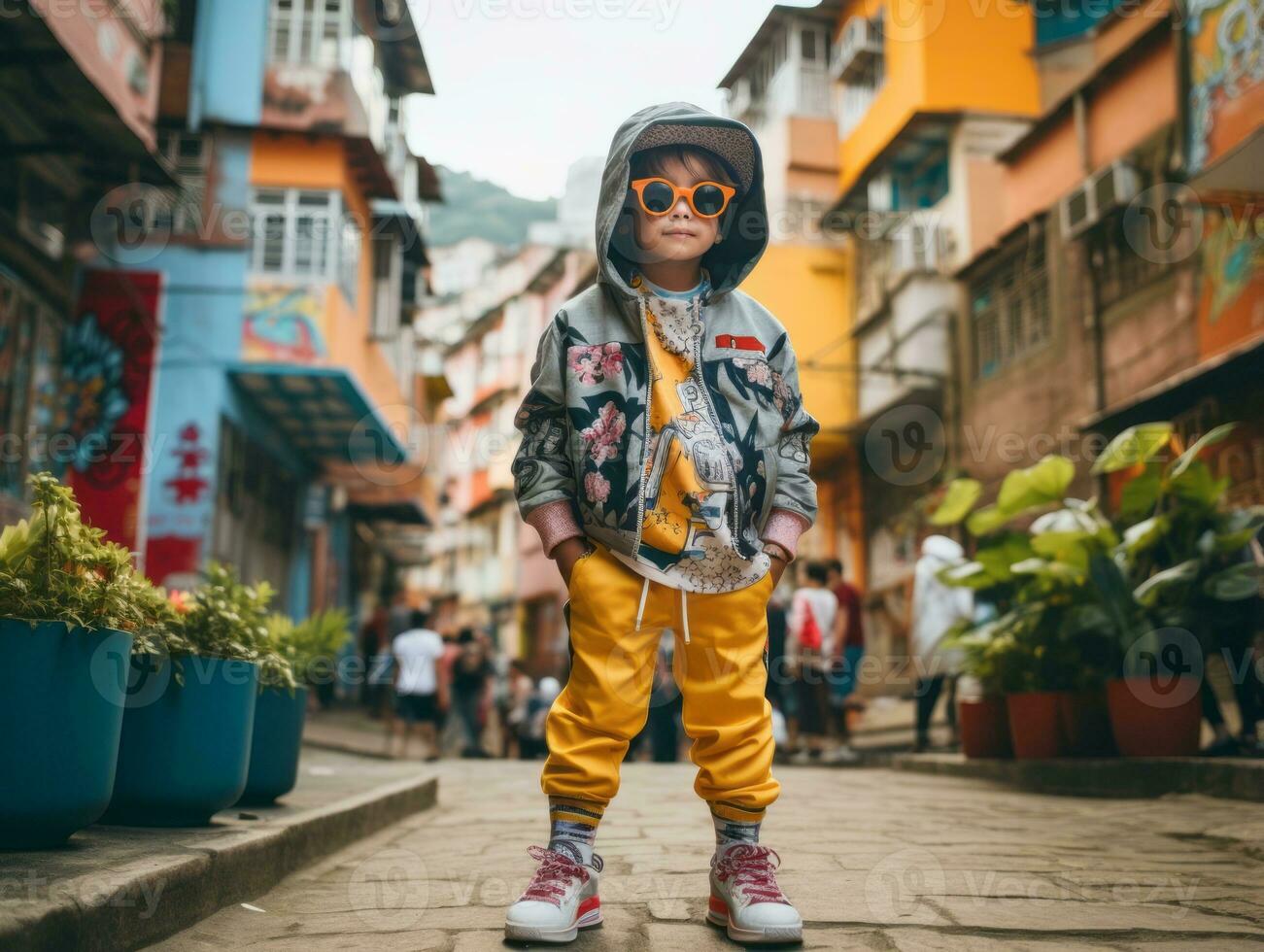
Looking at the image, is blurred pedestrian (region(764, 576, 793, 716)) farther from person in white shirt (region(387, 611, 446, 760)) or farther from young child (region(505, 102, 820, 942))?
young child (region(505, 102, 820, 942))

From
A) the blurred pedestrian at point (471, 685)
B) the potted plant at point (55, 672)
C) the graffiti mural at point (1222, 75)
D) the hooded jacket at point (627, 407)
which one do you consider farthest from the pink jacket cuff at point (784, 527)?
the blurred pedestrian at point (471, 685)

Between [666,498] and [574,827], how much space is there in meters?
0.76

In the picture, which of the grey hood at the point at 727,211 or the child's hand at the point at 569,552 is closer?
the child's hand at the point at 569,552

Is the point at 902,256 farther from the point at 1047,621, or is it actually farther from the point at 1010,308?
the point at 1047,621

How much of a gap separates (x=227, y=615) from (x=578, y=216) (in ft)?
118

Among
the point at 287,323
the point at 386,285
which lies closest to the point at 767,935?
the point at 287,323

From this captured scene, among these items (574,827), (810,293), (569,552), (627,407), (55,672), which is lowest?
(574,827)

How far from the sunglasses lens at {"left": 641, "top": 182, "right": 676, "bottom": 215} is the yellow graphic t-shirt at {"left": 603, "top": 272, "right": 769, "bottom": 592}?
12.9 inches

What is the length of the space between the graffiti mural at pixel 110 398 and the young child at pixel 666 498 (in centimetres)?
1156

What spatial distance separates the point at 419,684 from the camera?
12789 mm

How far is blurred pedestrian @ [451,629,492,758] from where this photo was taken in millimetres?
14016

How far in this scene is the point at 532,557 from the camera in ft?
113

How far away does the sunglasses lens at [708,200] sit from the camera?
2963 mm

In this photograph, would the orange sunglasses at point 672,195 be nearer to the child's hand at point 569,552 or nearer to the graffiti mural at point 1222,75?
the child's hand at point 569,552
